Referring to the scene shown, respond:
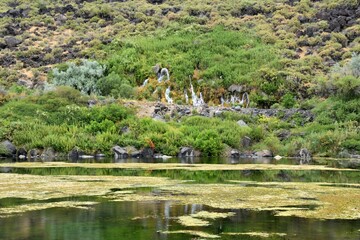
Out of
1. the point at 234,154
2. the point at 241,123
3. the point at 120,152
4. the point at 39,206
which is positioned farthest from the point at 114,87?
the point at 39,206

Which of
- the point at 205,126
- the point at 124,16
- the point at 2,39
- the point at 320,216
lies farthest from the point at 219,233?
the point at 124,16

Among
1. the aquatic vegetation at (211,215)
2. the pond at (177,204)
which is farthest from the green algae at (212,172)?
the aquatic vegetation at (211,215)

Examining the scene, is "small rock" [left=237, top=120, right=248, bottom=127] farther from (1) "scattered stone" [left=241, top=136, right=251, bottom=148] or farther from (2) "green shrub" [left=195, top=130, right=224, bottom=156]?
(2) "green shrub" [left=195, top=130, right=224, bottom=156]

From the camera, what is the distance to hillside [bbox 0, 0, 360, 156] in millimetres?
50062

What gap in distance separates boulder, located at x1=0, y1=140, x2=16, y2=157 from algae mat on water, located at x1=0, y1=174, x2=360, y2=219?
18.1 metres

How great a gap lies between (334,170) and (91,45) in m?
56.6

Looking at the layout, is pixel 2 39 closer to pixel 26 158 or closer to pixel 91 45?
pixel 91 45

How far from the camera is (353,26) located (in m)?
80.9

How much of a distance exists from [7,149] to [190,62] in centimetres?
3276

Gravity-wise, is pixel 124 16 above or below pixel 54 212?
above

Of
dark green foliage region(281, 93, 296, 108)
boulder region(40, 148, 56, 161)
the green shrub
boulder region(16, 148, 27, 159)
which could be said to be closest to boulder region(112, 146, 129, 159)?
boulder region(40, 148, 56, 161)

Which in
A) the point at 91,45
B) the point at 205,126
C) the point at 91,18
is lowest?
the point at 205,126

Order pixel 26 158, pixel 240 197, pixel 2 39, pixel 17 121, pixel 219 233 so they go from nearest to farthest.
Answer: pixel 219 233, pixel 240 197, pixel 26 158, pixel 17 121, pixel 2 39

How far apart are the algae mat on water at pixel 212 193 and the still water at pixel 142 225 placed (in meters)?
1.17
